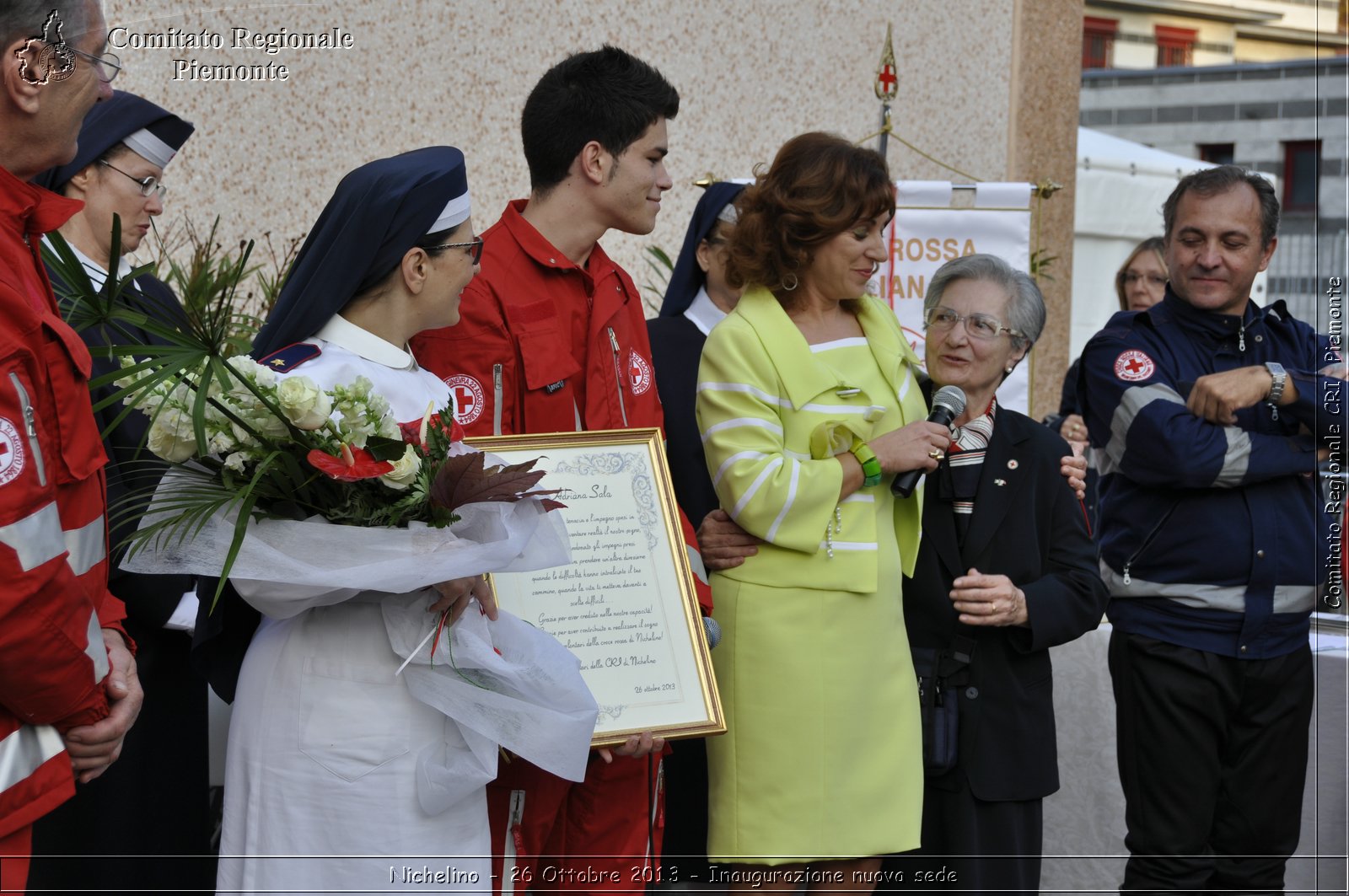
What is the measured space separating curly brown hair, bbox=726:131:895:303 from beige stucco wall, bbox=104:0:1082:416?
3.00 meters

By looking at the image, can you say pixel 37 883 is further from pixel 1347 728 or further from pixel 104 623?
pixel 1347 728

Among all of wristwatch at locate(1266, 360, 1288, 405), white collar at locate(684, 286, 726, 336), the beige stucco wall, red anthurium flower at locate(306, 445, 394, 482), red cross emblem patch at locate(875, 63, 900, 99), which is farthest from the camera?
red cross emblem patch at locate(875, 63, 900, 99)

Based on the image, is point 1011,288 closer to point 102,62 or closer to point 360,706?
point 360,706

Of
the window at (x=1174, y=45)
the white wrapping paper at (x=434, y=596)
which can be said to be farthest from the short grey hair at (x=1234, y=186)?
the window at (x=1174, y=45)

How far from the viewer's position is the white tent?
1062cm

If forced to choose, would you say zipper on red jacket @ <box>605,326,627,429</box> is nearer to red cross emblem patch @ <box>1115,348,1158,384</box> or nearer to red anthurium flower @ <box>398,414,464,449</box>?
red anthurium flower @ <box>398,414,464,449</box>

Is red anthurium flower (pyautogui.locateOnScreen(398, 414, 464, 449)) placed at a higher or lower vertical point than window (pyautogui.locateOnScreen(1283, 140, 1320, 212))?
lower

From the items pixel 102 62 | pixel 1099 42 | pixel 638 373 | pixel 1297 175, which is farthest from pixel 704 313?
pixel 1099 42

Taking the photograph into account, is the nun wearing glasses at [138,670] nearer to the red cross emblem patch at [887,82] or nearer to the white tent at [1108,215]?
the red cross emblem patch at [887,82]

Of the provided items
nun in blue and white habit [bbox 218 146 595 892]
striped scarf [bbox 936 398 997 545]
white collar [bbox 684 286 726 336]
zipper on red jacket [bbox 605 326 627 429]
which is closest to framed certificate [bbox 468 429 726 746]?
zipper on red jacket [bbox 605 326 627 429]

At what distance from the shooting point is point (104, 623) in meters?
2.62

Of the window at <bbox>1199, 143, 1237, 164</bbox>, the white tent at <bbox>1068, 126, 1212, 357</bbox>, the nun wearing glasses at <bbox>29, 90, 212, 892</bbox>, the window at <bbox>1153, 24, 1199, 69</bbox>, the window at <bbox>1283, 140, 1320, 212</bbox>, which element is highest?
the window at <bbox>1153, 24, 1199, 69</bbox>

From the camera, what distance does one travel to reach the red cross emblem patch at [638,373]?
3602 millimetres

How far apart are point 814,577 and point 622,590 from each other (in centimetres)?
54
